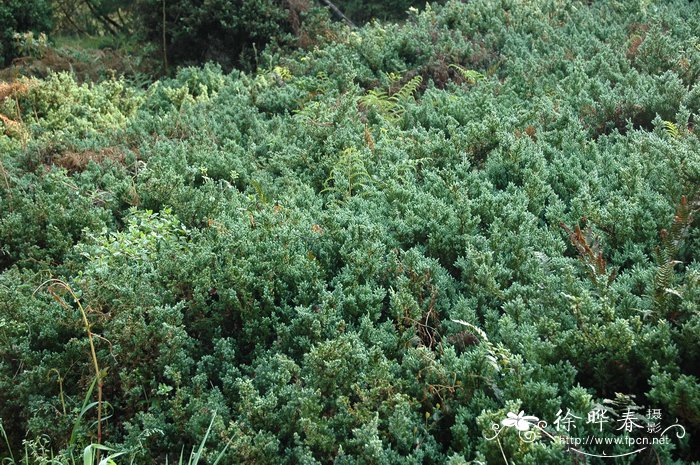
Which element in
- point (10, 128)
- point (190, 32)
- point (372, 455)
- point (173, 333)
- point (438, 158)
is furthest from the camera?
point (190, 32)

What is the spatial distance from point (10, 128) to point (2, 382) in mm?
4979

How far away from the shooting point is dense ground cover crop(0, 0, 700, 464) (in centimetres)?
316

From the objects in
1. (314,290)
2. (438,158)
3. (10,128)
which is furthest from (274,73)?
(314,290)

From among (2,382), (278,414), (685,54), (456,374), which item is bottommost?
(2,382)

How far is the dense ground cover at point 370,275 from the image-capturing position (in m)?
3.16

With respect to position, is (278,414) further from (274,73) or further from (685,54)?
(274,73)

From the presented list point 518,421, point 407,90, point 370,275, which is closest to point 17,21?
point 407,90

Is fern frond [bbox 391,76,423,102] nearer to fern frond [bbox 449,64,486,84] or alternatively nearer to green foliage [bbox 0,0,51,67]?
fern frond [bbox 449,64,486,84]

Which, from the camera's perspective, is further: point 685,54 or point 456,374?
point 685,54

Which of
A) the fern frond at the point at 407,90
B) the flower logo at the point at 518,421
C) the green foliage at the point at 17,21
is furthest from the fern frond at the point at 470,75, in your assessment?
the green foliage at the point at 17,21

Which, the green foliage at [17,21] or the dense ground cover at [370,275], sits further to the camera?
the green foliage at [17,21]

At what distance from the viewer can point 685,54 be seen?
7.00 m

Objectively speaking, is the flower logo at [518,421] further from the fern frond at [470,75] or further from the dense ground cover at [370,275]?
the fern frond at [470,75]

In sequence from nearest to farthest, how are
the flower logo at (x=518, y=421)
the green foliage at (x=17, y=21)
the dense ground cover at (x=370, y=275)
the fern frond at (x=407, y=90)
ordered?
the flower logo at (x=518, y=421) < the dense ground cover at (x=370, y=275) < the fern frond at (x=407, y=90) < the green foliage at (x=17, y=21)
